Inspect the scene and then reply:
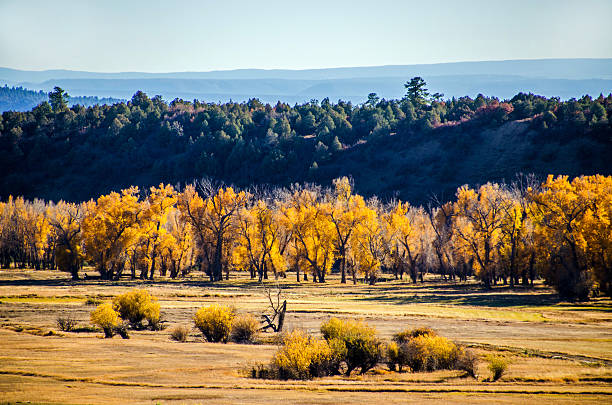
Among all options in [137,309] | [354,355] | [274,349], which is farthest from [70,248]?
[354,355]

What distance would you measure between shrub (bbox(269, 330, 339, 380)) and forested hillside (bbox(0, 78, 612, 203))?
103m

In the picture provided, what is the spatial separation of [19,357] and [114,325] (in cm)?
959

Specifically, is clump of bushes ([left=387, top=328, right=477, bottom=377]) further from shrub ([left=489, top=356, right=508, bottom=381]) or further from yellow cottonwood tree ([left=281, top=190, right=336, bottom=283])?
yellow cottonwood tree ([left=281, top=190, right=336, bottom=283])

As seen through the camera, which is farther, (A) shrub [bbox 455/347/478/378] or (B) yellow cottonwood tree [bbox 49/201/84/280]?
(B) yellow cottonwood tree [bbox 49/201/84/280]

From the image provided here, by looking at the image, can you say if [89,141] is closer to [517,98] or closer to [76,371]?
[517,98]

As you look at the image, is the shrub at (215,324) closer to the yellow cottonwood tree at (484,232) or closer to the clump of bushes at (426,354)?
the clump of bushes at (426,354)

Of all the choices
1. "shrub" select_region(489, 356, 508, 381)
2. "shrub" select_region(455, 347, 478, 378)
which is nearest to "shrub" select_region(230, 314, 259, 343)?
"shrub" select_region(455, 347, 478, 378)

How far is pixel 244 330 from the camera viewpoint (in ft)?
136

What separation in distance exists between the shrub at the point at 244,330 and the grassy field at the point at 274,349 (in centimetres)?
106

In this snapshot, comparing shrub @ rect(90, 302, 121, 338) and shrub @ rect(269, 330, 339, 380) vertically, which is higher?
shrub @ rect(90, 302, 121, 338)

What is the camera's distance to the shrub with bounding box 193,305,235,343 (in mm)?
41125

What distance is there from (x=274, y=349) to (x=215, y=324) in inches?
209

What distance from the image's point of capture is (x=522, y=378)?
29469 millimetres

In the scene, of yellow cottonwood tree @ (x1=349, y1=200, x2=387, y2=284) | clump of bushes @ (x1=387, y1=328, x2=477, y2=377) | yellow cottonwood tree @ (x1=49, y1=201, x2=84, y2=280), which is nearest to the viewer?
clump of bushes @ (x1=387, y1=328, x2=477, y2=377)
